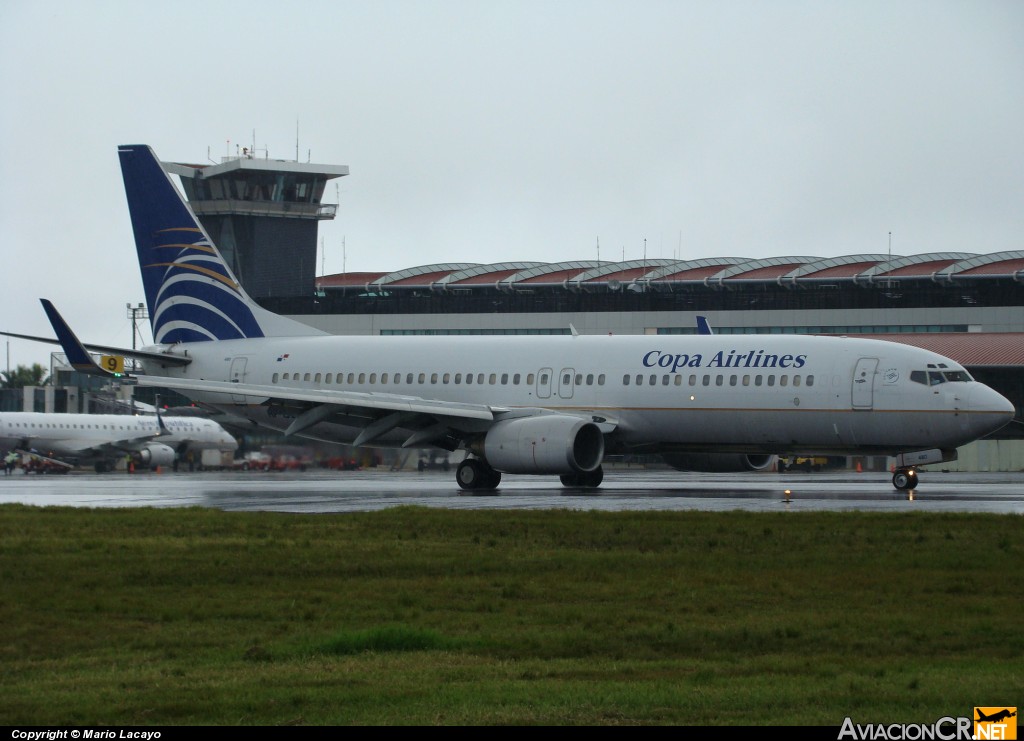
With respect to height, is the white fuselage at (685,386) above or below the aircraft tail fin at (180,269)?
below

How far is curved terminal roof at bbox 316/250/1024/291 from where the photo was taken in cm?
7650

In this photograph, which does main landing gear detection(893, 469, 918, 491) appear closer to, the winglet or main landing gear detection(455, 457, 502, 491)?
main landing gear detection(455, 457, 502, 491)

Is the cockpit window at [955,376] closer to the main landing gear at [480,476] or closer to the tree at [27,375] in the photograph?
the main landing gear at [480,476]

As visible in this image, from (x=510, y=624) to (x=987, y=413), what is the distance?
22403 millimetres

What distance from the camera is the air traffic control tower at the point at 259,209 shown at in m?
89.8

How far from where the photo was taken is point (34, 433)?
66.1m

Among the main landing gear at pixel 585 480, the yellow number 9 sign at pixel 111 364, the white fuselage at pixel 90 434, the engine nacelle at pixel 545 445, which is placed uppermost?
the yellow number 9 sign at pixel 111 364

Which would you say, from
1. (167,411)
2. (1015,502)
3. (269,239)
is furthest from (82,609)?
(269,239)

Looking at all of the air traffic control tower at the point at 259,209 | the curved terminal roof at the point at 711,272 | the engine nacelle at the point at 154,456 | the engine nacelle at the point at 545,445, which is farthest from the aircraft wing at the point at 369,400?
the air traffic control tower at the point at 259,209

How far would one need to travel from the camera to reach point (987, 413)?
31297 mm

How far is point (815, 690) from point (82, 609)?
281 inches

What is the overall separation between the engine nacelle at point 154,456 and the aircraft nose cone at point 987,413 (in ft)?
152

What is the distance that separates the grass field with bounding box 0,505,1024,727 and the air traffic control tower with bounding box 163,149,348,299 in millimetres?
71136

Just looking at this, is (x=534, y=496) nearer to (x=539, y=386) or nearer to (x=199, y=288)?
(x=539, y=386)
